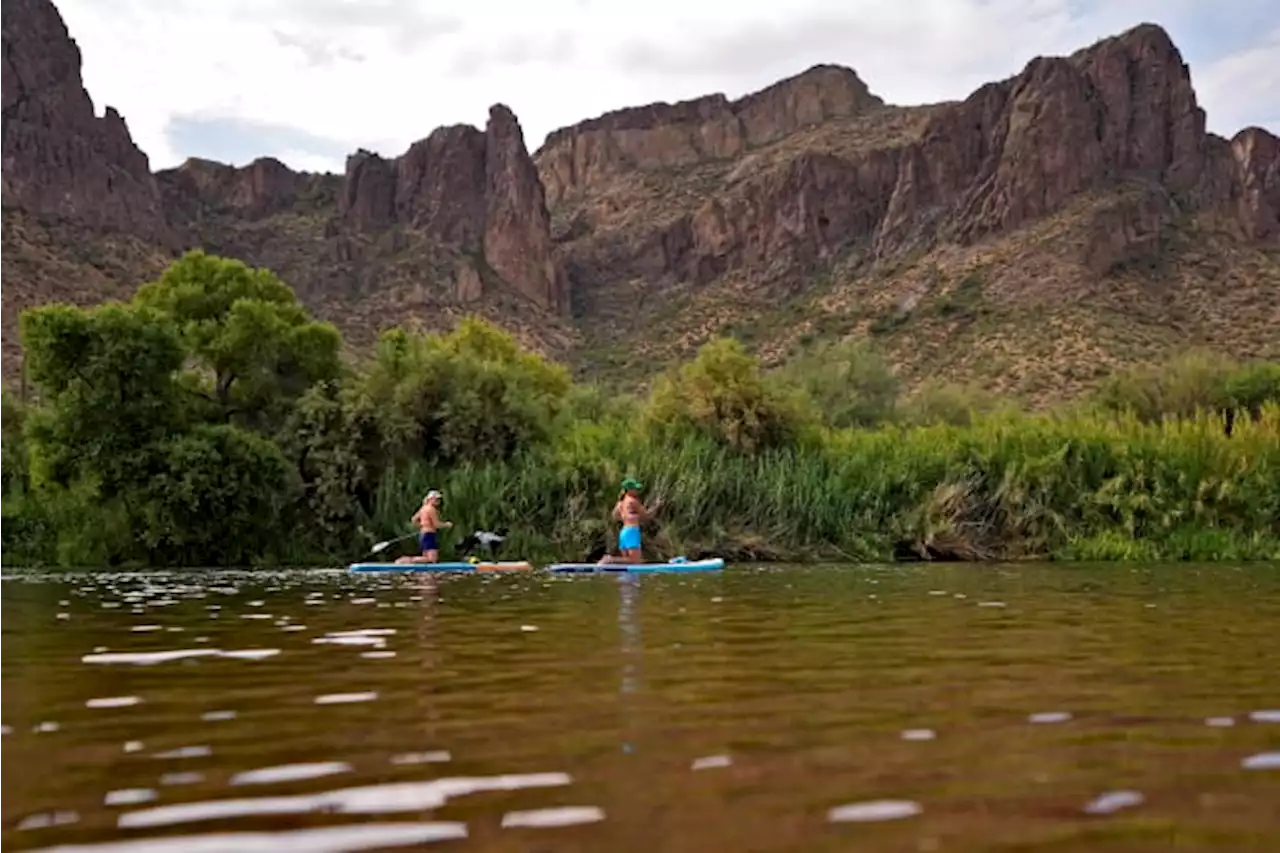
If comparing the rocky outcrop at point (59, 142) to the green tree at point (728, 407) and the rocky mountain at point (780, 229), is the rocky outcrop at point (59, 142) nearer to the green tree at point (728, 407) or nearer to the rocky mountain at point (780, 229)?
the rocky mountain at point (780, 229)

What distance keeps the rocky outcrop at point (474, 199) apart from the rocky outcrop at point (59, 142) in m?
21.0

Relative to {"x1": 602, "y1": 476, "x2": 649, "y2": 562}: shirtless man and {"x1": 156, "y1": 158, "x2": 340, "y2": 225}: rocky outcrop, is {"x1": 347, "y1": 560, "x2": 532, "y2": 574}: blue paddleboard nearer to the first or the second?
{"x1": 602, "y1": 476, "x2": 649, "y2": 562}: shirtless man

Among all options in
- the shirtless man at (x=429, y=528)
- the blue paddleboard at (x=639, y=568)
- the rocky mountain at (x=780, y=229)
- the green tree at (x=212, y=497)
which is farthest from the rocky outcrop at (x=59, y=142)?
the blue paddleboard at (x=639, y=568)

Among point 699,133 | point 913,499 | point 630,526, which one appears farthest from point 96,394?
point 699,133

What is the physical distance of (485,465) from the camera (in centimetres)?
3128

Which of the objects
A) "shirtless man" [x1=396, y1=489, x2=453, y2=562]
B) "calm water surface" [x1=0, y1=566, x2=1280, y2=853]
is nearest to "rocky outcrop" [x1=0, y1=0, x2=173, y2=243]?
"shirtless man" [x1=396, y1=489, x2=453, y2=562]

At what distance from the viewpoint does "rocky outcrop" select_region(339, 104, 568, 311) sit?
136 m

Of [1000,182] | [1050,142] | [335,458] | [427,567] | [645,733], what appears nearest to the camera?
[645,733]

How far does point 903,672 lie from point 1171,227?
95171 mm

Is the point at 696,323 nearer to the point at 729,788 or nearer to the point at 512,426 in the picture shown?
the point at 512,426

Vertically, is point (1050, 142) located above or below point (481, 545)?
above

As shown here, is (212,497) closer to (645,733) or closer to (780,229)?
(645,733)

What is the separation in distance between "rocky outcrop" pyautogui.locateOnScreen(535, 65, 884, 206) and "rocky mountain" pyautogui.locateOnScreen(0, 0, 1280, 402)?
9753 mm

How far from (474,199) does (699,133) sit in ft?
192
